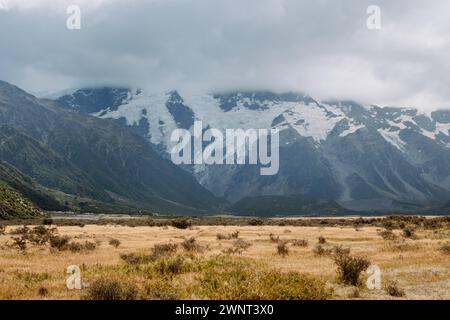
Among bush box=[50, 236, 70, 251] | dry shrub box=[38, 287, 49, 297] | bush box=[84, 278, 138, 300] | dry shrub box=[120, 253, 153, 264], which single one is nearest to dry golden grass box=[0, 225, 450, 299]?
dry shrub box=[38, 287, 49, 297]

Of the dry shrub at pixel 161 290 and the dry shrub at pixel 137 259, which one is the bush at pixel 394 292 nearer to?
the dry shrub at pixel 161 290

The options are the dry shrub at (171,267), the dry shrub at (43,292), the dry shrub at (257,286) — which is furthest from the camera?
the dry shrub at (171,267)

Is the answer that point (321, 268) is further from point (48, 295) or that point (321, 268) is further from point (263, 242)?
point (263, 242)

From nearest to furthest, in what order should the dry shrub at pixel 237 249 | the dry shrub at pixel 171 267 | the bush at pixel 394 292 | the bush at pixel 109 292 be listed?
1. the bush at pixel 109 292
2. the bush at pixel 394 292
3. the dry shrub at pixel 171 267
4. the dry shrub at pixel 237 249

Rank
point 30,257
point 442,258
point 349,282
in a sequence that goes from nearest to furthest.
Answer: point 349,282 < point 442,258 < point 30,257

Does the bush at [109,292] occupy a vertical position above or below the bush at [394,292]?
above

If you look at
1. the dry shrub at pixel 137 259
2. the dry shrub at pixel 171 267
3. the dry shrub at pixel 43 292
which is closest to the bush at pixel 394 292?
the dry shrub at pixel 171 267

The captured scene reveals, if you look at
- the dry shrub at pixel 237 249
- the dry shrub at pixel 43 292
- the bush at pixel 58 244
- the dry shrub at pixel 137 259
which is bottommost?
the dry shrub at pixel 237 249

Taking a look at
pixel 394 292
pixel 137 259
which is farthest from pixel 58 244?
pixel 394 292

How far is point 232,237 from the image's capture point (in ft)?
224

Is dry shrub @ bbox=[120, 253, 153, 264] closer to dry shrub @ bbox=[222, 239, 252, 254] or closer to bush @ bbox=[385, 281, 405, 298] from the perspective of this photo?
dry shrub @ bbox=[222, 239, 252, 254]

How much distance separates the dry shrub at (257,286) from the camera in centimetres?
2303
